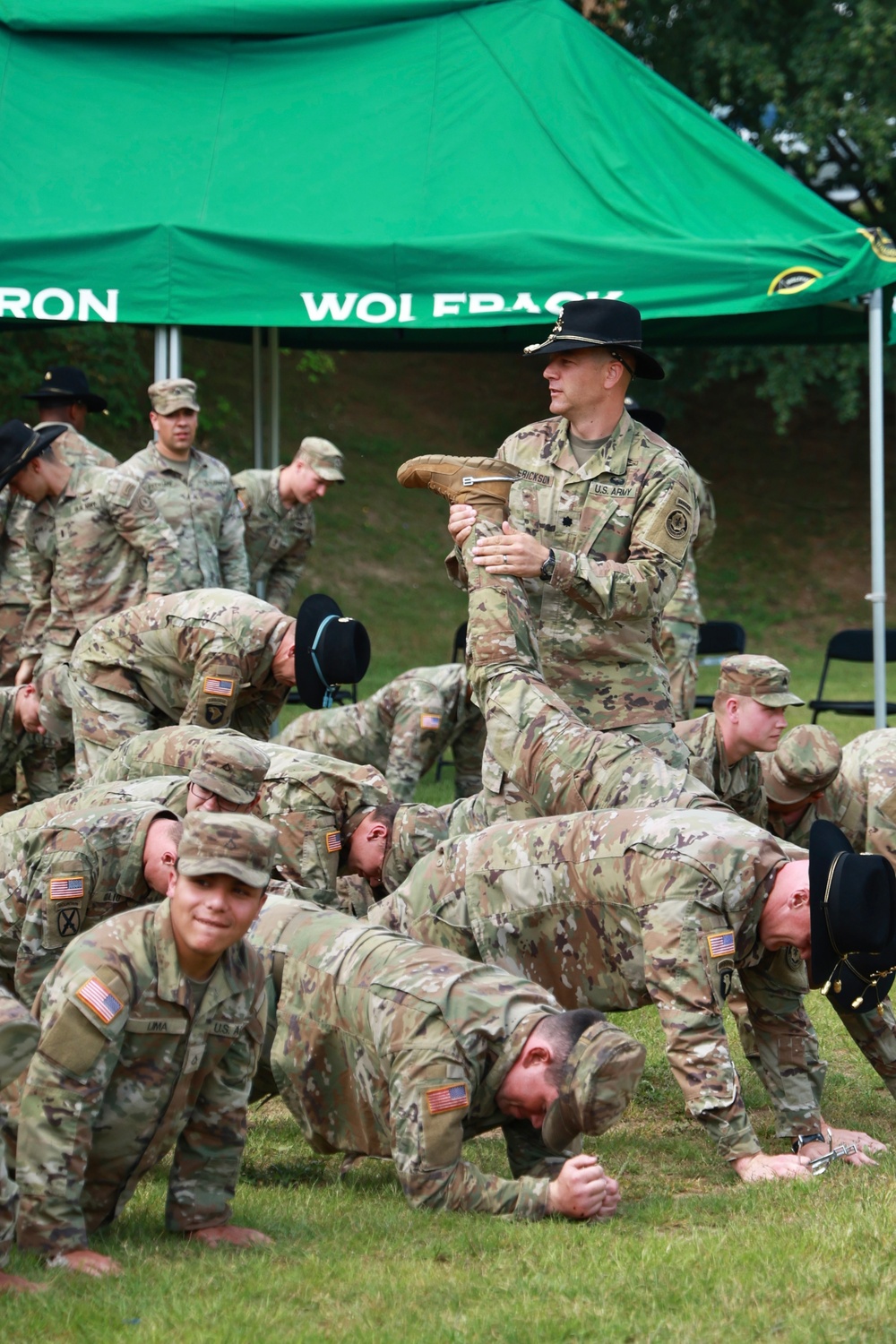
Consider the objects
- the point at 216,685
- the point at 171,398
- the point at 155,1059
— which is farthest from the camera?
the point at 171,398

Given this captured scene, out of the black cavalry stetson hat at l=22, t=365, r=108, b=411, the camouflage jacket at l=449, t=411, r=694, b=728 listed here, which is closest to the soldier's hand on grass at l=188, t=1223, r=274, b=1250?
the camouflage jacket at l=449, t=411, r=694, b=728

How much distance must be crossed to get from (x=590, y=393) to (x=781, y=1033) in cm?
210

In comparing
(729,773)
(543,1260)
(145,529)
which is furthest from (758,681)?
(145,529)

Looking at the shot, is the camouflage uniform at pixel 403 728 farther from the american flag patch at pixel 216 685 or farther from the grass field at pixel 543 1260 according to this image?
the grass field at pixel 543 1260

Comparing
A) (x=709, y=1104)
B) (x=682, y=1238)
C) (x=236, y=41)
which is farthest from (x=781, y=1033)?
(x=236, y=41)

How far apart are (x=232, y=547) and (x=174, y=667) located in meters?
2.50

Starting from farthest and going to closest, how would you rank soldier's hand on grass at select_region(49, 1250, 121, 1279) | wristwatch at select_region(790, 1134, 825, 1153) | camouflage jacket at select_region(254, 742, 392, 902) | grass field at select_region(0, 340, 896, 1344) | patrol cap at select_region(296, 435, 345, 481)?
patrol cap at select_region(296, 435, 345, 481) → camouflage jacket at select_region(254, 742, 392, 902) → wristwatch at select_region(790, 1134, 825, 1153) → soldier's hand on grass at select_region(49, 1250, 121, 1279) → grass field at select_region(0, 340, 896, 1344)

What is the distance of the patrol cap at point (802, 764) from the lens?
6.12 meters

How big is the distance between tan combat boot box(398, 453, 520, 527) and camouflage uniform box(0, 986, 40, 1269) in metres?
2.48

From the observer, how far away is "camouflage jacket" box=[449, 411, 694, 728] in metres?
5.46

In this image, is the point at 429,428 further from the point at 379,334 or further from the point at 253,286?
the point at 253,286

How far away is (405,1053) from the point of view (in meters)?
4.12

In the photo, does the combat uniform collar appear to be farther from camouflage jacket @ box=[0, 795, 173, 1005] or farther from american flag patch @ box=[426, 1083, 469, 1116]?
american flag patch @ box=[426, 1083, 469, 1116]

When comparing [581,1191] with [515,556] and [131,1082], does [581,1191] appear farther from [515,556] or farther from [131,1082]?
[515,556]
